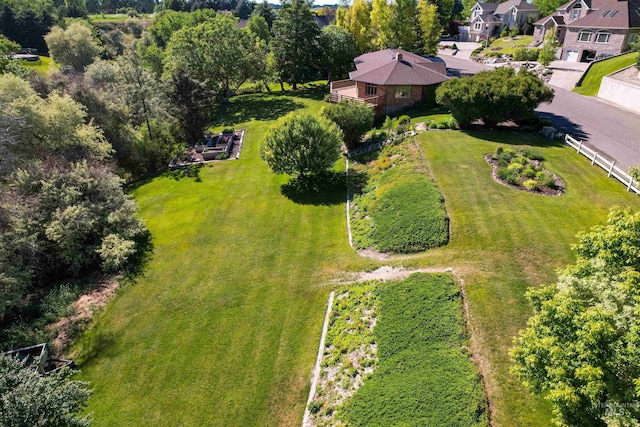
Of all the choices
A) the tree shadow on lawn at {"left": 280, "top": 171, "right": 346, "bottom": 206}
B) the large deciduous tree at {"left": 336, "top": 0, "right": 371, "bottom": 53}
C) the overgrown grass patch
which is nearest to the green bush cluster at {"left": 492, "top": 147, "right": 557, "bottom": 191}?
the overgrown grass patch

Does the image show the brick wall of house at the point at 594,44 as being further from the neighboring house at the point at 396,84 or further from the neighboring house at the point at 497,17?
the neighboring house at the point at 497,17

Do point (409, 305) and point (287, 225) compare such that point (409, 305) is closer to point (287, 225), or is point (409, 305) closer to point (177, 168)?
point (287, 225)

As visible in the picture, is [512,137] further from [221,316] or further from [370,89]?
[221,316]

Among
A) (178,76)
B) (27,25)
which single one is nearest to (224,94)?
(178,76)

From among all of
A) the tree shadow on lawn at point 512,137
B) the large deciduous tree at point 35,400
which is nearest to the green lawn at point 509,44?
the tree shadow on lawn at point 512,137

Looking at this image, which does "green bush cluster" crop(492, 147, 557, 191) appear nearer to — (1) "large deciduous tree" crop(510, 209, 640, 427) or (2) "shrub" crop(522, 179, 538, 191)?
(2) "shrub" crop(522, 179, 538, 191)
